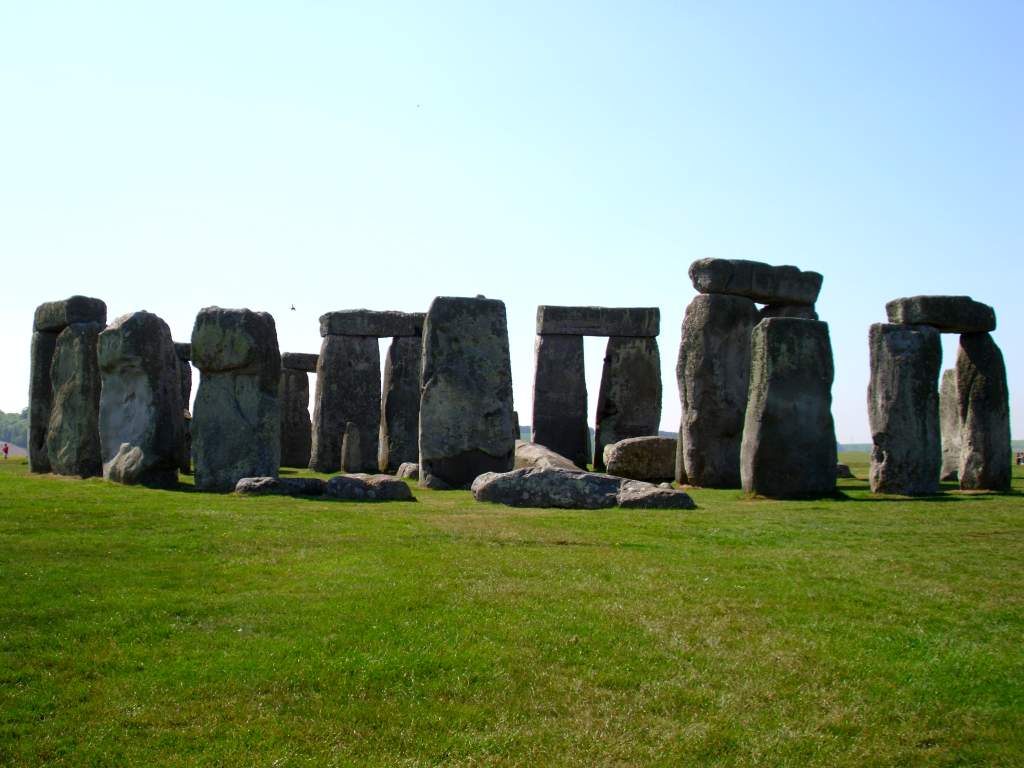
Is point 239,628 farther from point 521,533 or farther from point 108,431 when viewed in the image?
point 108,431

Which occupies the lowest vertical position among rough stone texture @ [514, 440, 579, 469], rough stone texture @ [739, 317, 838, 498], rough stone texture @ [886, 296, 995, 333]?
rough stone texture @ [514, 440, 579, 469]

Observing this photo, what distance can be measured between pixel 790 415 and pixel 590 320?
36.3ft

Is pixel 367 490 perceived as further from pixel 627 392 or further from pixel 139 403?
pixel 627 392

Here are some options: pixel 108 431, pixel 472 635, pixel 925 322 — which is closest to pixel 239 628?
pixel 472 635

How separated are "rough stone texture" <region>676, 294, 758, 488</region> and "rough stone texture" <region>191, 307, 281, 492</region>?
6839 millimetres

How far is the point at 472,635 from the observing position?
22.5 ft

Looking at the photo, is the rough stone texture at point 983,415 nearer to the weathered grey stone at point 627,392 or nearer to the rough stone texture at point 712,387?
the rough stone texture at point 712,387

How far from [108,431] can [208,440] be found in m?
1.89

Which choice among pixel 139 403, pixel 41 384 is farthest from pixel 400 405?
pixel 139 403

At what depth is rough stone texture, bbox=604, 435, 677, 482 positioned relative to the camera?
65.4ft

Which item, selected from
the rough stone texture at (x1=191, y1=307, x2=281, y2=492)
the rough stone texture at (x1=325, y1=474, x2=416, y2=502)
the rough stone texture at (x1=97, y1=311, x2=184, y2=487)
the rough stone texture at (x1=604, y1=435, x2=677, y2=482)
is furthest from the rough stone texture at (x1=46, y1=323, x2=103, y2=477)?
the rough stone texture at (x1=604, y1=435, x2=677, y2=482)

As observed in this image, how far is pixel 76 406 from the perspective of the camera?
17578 millimetres

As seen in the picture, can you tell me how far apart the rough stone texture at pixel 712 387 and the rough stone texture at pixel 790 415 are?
134 inches

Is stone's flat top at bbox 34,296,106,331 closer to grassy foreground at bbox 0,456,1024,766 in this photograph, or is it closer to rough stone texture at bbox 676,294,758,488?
grassy foreground at bbox 0,456,1024,766
